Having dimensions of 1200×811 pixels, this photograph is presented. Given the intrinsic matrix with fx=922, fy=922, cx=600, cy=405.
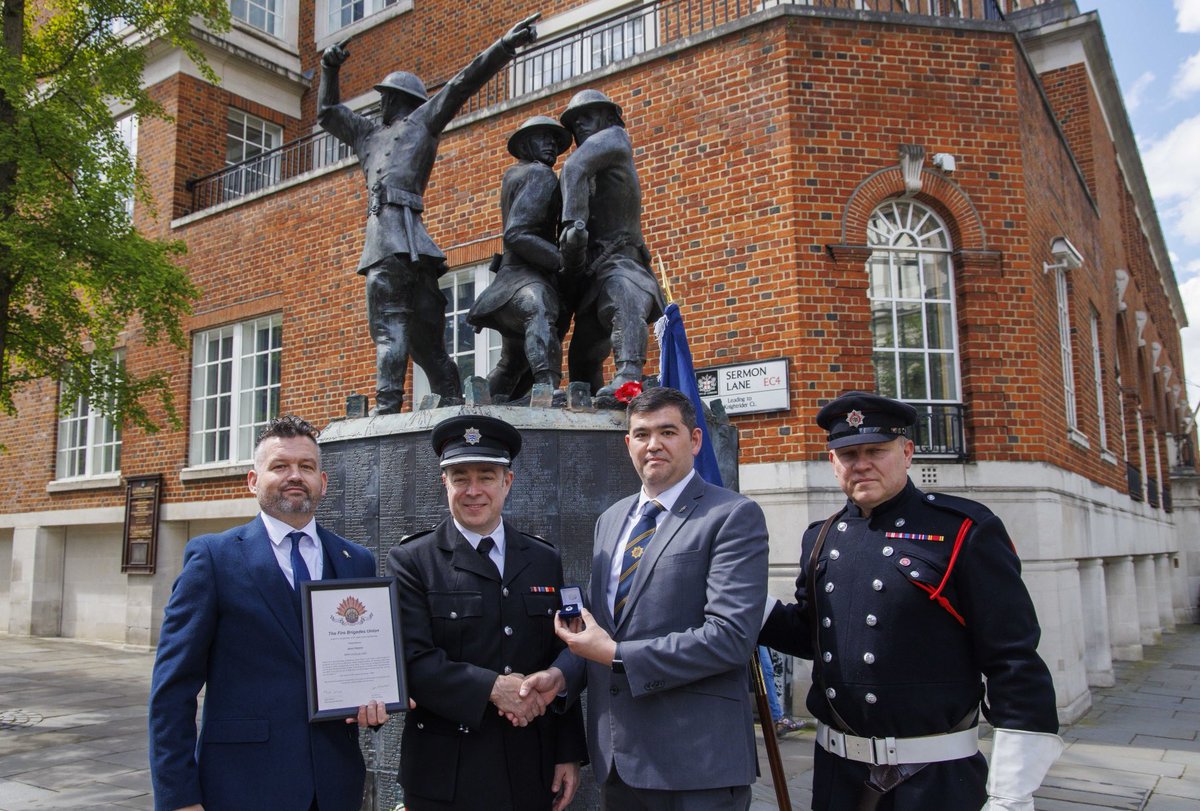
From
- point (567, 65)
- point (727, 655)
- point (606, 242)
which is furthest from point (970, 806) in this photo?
point (567, 65)

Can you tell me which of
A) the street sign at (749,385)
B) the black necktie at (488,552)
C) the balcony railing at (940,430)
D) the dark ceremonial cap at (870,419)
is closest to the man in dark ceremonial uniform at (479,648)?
the black necktie at (488,552)

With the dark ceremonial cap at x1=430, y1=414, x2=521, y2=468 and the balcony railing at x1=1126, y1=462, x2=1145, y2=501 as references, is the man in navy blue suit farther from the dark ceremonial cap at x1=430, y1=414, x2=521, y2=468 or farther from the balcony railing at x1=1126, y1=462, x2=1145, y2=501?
the balcony railing at x1=1126, y1=462, x2=1145, y2=501

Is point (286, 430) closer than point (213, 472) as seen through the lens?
Yes

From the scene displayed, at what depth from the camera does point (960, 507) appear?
2674 mm

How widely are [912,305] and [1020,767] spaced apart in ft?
26.4

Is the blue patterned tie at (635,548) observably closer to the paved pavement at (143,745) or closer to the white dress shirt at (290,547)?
the paved pavement at (143,745)

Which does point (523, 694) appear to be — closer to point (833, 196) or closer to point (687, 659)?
point (687, 659)

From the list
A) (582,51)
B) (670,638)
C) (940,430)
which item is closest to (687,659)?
(670,638)

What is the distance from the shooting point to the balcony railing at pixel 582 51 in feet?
35.2

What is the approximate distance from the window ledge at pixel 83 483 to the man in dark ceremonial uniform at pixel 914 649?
15.4m

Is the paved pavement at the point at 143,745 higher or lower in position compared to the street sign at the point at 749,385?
lower

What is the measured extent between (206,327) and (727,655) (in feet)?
45.4

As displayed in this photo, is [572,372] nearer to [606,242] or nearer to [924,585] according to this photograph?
[606,242]

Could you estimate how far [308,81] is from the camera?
17.3m
